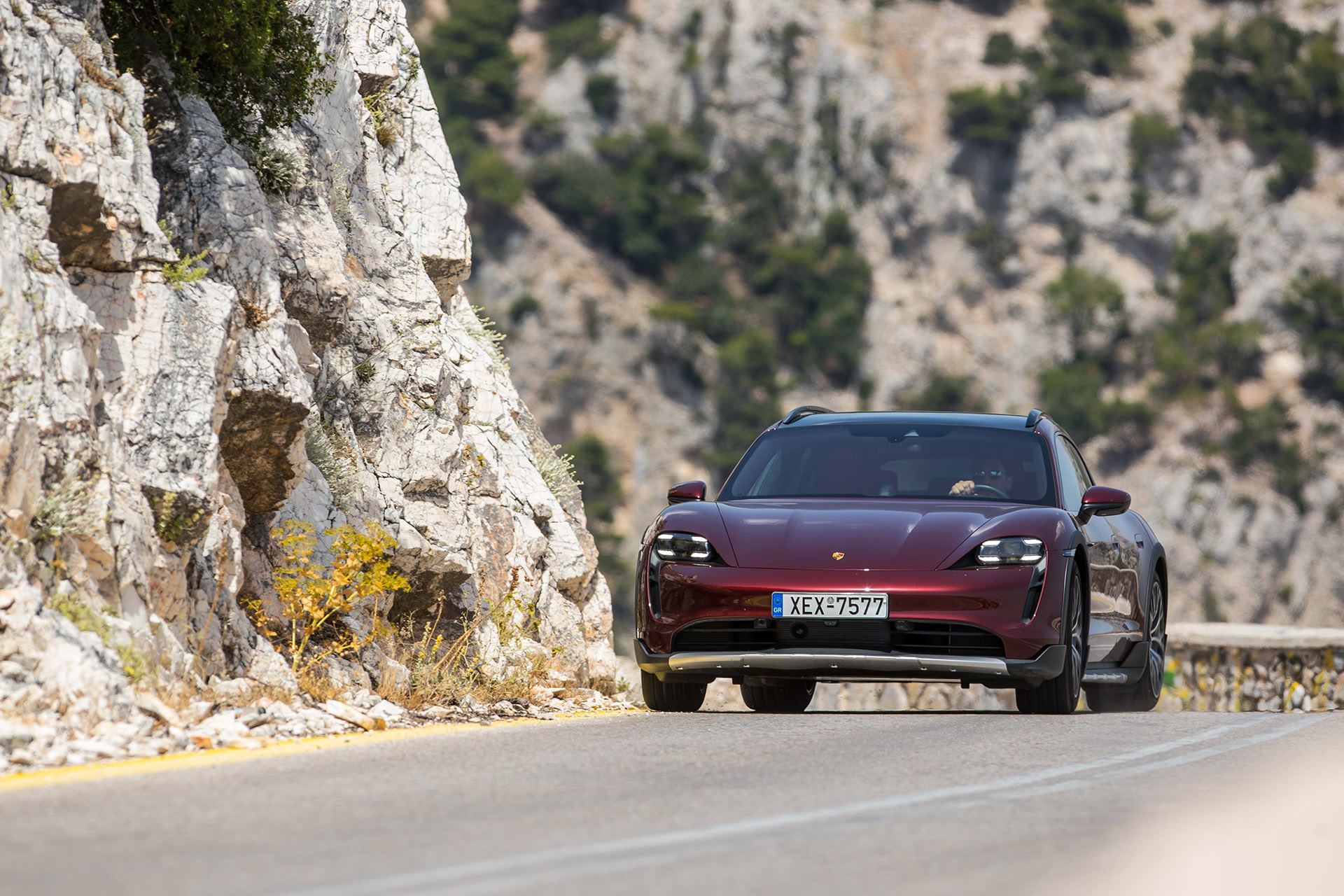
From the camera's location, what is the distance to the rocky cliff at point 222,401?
7.87 m

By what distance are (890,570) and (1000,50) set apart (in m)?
80.3

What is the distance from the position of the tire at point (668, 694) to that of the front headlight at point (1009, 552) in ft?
6.61

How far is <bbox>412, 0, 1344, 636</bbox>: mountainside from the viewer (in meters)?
76.1

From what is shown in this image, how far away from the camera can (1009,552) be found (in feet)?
30.7

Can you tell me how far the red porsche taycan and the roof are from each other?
0.17 feet

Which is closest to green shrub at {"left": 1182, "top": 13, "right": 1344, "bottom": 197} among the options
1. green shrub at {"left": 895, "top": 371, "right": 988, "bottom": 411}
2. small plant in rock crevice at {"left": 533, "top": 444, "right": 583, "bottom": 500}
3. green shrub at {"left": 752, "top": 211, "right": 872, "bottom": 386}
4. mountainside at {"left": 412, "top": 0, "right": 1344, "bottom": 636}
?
mountainside at {"left": 412, "top": 0, "right": 1344, "bottom": 636}

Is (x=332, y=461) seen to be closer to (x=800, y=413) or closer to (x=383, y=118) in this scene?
(x=800, y=413)

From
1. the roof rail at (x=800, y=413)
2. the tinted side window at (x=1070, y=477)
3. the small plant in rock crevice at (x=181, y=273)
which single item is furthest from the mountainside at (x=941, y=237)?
the small plant in rock crevice at (x=181, y=273)

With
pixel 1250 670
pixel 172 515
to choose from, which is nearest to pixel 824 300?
pixel 1250 670

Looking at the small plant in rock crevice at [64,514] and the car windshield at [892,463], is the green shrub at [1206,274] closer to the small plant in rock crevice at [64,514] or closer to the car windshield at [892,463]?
the car windshield at [892,463]

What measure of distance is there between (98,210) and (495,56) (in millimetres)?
81552

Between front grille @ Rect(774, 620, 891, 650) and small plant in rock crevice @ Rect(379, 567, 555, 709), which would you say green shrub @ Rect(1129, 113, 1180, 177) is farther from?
front grille @ Rect(774, 620, 891, 650)

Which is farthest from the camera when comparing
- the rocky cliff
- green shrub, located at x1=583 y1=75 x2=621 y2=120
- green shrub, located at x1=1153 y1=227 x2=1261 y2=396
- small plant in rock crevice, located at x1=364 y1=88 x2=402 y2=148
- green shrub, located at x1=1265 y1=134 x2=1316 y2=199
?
green shrub, located at x1=583 y1=75 x2=621 y2=120

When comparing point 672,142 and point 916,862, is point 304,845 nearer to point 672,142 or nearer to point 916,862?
point 916,862
